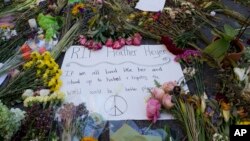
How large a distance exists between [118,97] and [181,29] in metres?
0.74

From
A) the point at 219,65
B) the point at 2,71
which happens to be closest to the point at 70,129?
the point at 2,71

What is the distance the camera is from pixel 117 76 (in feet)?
5.44

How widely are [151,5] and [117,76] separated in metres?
0.81

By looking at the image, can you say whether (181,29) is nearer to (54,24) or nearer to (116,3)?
(116,3)

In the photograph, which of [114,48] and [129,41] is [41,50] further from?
[129,41]

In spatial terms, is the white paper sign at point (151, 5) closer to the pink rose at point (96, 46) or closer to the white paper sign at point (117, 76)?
the white paper sign at point (117, 76)

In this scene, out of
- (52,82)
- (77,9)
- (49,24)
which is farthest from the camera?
(77,9)

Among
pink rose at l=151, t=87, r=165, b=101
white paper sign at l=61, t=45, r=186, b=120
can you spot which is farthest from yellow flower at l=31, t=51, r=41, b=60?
pink rose at l=151, t=87, r=165, b=101

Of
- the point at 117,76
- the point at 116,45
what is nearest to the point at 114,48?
the point at 116,45

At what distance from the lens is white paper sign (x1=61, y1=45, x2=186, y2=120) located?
1.49 meters

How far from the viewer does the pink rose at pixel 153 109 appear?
1.41 metres

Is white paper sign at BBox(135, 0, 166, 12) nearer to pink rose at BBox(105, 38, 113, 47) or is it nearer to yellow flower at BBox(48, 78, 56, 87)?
pink rose at BBox(105, 38, 113, 47)

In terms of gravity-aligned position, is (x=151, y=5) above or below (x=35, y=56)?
above

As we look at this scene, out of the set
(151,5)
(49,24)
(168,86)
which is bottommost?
(168,86)
